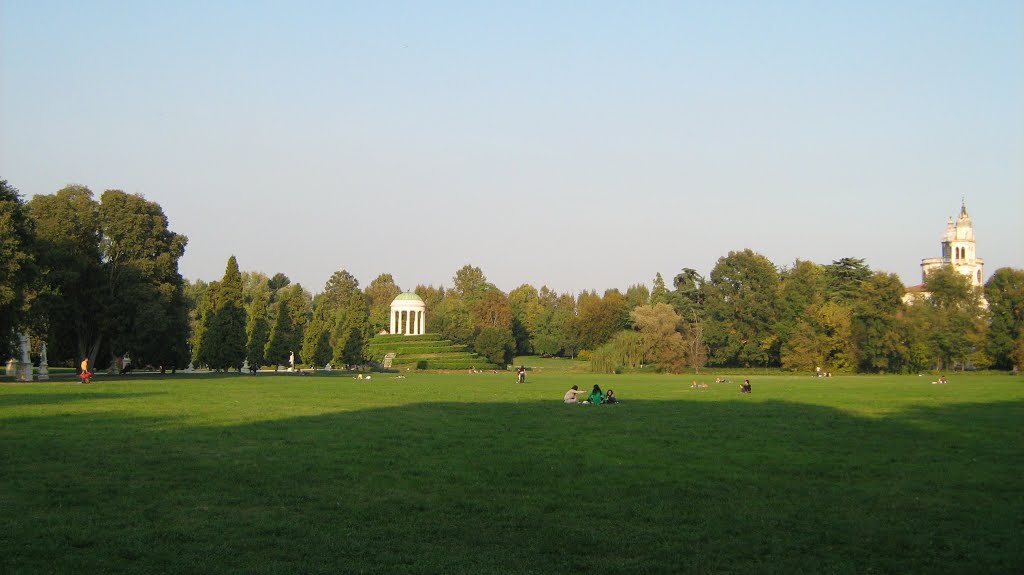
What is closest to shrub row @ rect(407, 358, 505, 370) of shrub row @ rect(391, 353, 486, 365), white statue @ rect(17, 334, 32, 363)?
shrub row @ rect(391, 353, 486, 365)

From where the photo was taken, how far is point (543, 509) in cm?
1195

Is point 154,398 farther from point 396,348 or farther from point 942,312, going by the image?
point 942,312

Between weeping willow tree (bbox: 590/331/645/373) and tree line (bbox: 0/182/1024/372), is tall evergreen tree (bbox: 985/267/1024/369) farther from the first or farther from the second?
weeping willow tree (bbox: 590/331/645/373)

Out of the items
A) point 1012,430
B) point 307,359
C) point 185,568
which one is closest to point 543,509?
point 185,568

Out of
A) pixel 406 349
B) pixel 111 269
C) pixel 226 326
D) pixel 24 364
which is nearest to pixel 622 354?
pixel 406 349

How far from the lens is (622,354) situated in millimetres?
90938

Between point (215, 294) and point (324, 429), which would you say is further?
point (215, 294)

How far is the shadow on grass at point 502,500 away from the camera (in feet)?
30.7

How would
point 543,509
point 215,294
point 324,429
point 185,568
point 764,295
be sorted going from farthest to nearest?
point 764,295
point 215,294
point 324,429
point 543,509
point 185,568

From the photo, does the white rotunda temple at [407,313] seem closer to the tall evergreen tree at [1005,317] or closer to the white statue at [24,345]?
the tall evergreen tree at [1005,317]

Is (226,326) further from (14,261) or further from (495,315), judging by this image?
(495,315)

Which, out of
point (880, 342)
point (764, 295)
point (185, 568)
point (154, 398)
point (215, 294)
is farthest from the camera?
point (764, 295)

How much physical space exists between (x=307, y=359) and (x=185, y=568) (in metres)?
79.2

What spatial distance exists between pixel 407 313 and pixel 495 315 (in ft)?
71.4
